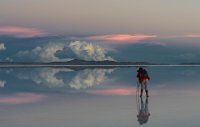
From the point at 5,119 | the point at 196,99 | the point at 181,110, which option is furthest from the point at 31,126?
the point at 196,99

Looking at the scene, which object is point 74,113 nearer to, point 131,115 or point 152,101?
point 131,115

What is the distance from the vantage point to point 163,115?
19234 mm

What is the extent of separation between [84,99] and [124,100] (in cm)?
212

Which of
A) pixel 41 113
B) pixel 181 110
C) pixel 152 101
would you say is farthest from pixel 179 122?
pixel 152 101

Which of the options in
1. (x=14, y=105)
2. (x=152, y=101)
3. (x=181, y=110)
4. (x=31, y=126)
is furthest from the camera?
(x=152, y=101)

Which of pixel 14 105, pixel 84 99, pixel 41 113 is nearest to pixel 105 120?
pixel 41 113

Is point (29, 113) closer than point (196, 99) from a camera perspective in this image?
Yes

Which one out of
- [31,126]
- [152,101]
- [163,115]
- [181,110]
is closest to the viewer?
[31,126]

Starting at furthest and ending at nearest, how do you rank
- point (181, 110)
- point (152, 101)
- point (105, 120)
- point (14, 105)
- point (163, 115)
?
point (152, 101)
point (14, 105)
point (181, 110)
point (163, 115)
point (105, 120)

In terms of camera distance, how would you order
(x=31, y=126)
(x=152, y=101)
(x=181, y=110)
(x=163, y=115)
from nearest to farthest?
(x=31, y=126), (x=163, y=115), (x=181, y=110), (x=152, y=101)

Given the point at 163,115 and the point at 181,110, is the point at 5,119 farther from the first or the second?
the point at 181,110

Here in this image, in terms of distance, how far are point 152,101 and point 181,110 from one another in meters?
4.51

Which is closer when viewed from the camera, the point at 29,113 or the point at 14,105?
the point at 29,113

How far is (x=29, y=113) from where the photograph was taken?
20250mm
